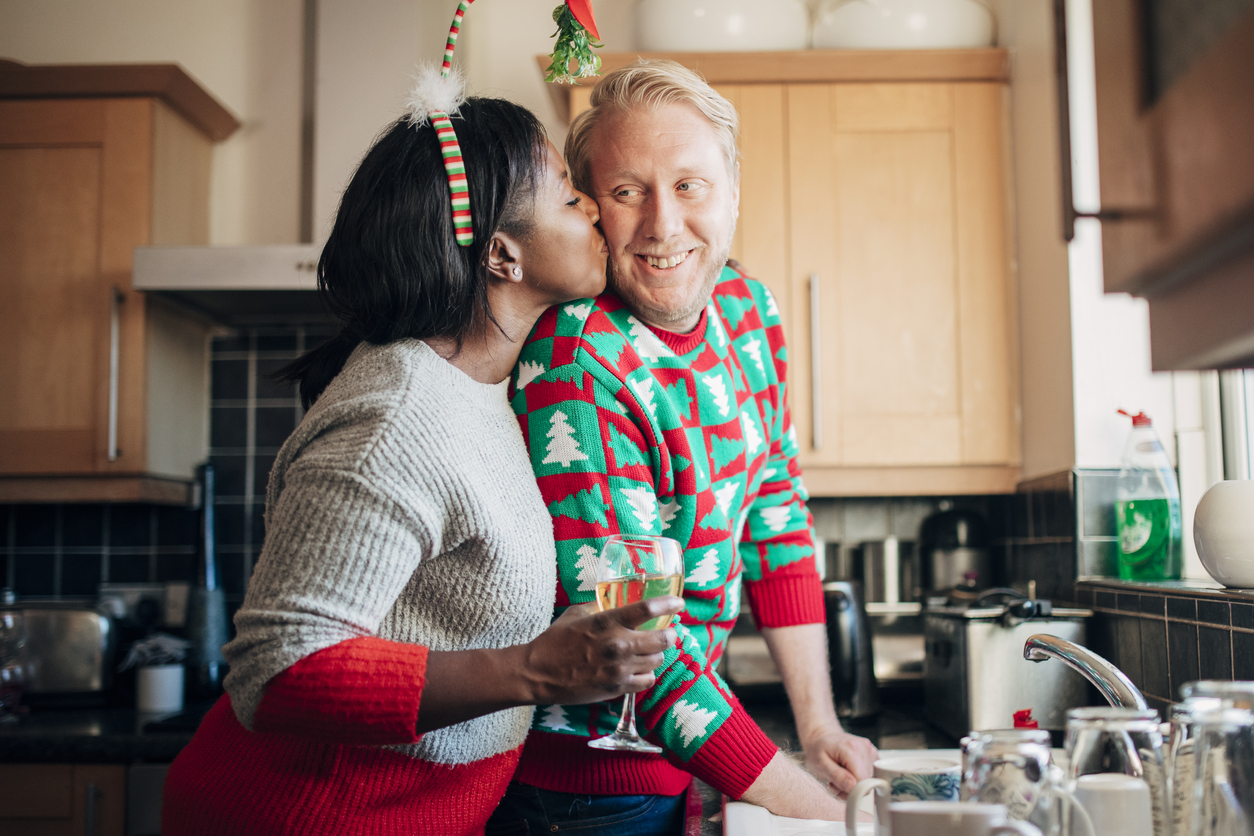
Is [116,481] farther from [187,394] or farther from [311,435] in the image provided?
[311,435]

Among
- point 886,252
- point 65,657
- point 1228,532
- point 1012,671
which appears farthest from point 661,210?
point 65,657

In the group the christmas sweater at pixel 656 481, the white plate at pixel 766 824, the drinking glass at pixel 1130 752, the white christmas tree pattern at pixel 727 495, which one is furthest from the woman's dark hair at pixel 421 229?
the drinking glass at pixel 1130 752

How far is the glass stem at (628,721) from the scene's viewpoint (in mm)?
925

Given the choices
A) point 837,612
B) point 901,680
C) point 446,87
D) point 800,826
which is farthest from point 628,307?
point 901,680

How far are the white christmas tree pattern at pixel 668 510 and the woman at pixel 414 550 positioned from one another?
0.16m

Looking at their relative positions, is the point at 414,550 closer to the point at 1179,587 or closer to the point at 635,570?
the point at 635,570

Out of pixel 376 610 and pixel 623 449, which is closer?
pixel 376 610

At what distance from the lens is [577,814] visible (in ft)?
3.60

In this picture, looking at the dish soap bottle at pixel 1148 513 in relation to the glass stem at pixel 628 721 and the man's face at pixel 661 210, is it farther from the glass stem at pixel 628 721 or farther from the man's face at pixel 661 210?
the glass stem at pixel 628 721

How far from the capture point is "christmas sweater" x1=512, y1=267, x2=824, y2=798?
3.25 ft

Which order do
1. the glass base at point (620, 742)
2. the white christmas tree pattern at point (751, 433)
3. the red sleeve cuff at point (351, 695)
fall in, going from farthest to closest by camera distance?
1. the white christmas tree pattern at point (751, 433)
2. the glass base at point (620, 742)
3. the red sleeve cuff at point (351, 695)

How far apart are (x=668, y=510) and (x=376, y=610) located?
39 centimetres

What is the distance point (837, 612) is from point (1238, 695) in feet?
4.24

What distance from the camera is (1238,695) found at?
23.9 inches
